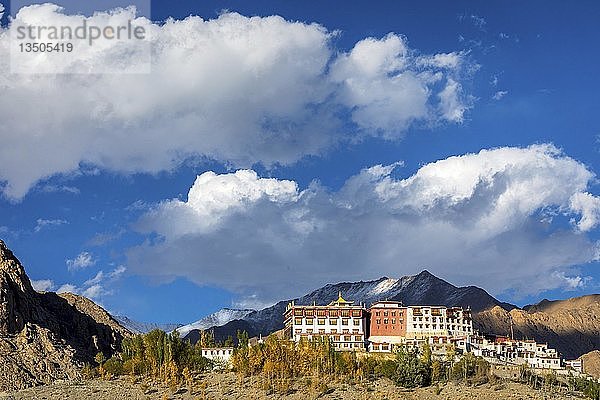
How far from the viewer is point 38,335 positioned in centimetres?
12181

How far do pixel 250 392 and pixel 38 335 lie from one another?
130 ft

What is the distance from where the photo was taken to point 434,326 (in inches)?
5271

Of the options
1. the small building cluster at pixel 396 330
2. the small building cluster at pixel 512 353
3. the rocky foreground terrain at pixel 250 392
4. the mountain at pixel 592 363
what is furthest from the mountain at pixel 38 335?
the mountain at pixel 592 363

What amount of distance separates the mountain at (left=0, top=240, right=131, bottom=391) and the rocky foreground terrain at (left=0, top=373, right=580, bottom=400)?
242 inches

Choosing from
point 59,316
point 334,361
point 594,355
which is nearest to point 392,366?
point 334,361

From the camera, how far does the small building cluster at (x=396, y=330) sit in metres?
130

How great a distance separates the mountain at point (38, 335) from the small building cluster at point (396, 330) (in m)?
34.8

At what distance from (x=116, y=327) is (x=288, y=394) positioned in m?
71.5

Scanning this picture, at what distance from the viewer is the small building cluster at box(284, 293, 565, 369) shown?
12988 cm

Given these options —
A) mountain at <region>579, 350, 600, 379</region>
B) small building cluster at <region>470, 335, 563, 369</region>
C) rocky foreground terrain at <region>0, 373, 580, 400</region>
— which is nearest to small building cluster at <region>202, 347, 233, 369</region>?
rocky foreground terrain at <region>0, 373, 580, 400</region>

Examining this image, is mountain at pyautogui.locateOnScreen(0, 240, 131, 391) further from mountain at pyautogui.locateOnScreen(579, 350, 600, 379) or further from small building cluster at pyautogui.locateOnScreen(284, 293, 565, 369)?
mountain at pyautogui.locateOnScreen(579, 350, 600, 379)

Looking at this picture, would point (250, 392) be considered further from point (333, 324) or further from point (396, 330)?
point (396, 330)

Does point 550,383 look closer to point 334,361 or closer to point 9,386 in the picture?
point 334,361

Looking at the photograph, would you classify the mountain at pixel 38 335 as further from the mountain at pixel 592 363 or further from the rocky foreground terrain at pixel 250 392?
the mountain at pixel 592 363
